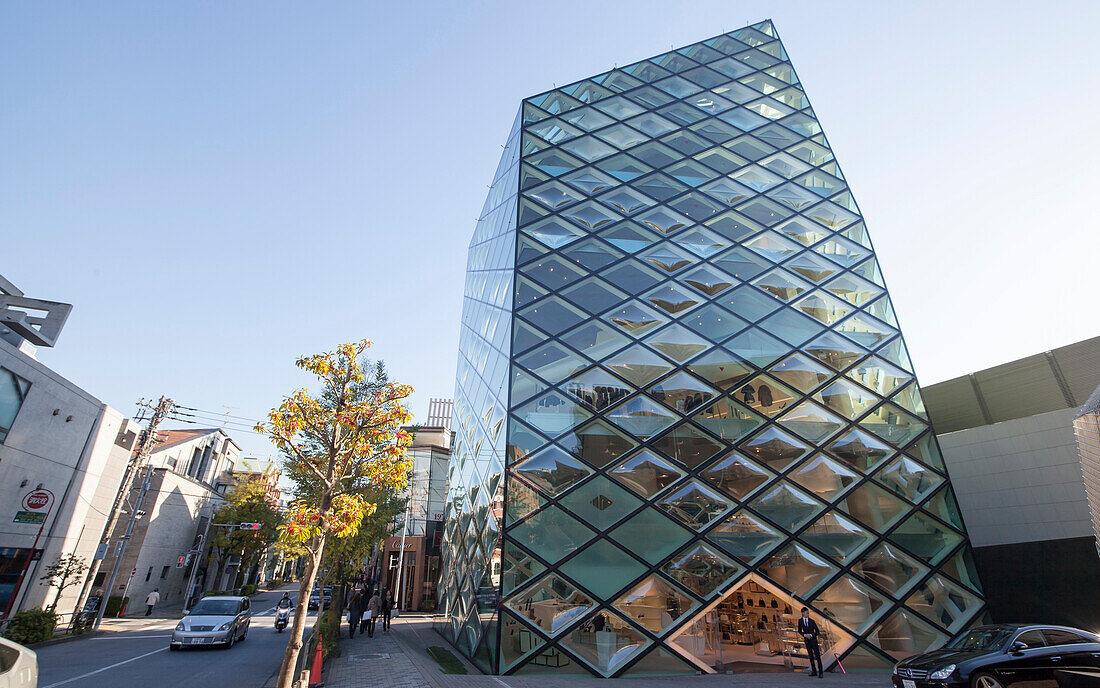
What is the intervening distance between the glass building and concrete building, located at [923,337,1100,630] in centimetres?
319

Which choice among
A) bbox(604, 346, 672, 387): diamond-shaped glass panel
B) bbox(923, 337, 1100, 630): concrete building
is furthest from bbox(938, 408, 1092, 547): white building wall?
bbox(604, 346, 672, 387): diamond-shaped glass panel

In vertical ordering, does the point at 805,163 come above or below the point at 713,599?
above

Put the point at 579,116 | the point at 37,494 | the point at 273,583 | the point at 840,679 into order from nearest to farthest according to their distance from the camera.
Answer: the point at 840,679
the point at 37,494
the point at 579,116
the point at 273,583

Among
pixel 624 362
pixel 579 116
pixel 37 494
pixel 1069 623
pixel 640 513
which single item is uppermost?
pixel 579 116

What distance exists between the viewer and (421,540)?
32.5m

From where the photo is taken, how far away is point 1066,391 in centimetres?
1641

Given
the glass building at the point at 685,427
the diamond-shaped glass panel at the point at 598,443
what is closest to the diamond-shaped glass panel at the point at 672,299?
the glass building at the point at 685,427

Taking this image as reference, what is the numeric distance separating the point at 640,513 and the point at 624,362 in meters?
4.01

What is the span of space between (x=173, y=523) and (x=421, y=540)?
15.7 meters

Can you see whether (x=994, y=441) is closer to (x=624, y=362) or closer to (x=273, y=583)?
(x=624, y=362)

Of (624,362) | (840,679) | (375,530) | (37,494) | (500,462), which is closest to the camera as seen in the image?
(840,679)

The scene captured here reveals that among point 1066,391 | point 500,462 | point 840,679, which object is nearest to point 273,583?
point 500,462

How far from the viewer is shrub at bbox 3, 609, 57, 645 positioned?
536 inches

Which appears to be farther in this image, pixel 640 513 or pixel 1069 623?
pixel 1069 623
